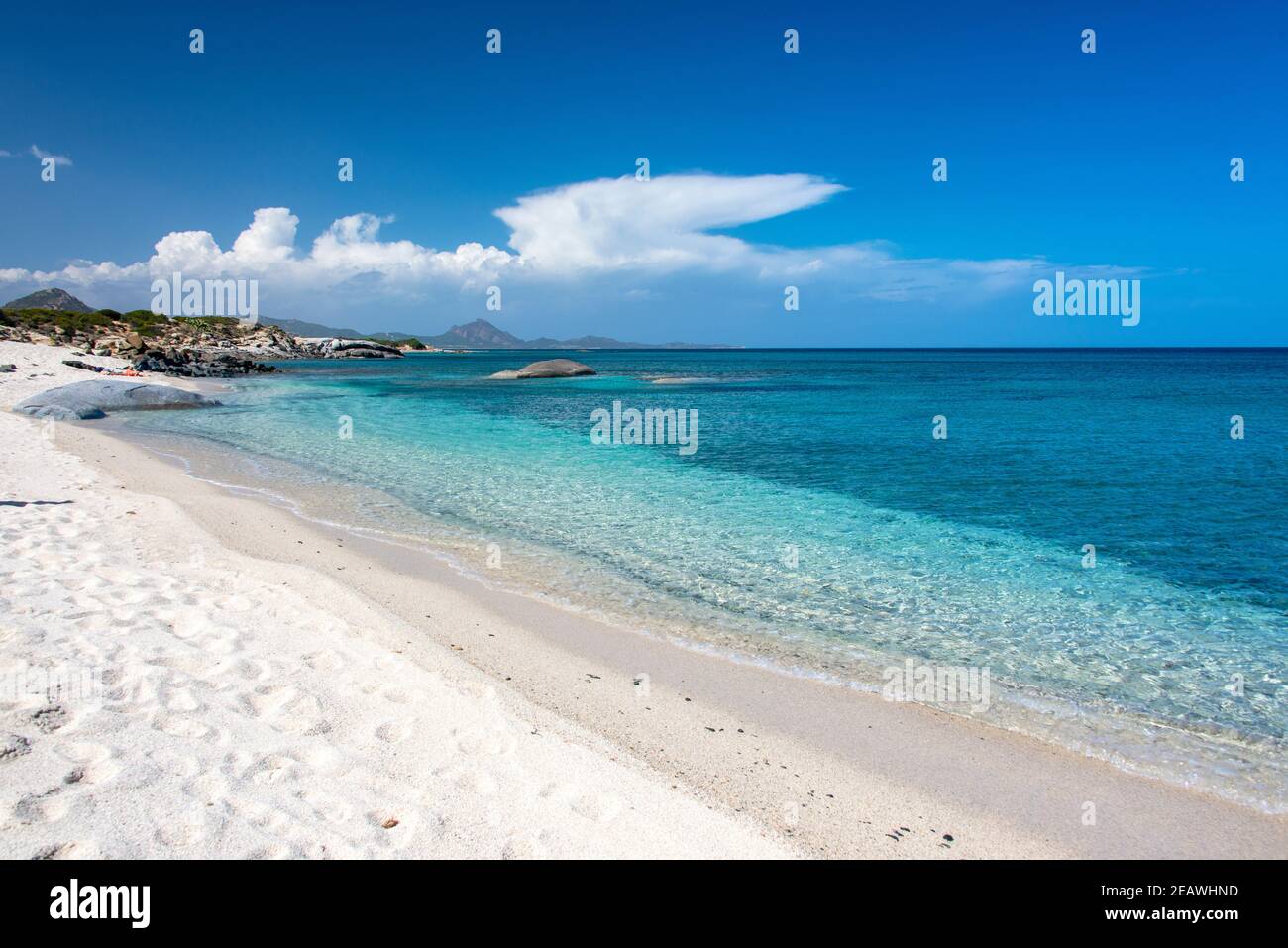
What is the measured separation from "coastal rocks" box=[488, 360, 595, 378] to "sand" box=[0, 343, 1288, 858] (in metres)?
62.9

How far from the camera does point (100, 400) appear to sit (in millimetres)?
33031

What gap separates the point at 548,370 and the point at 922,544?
6354cm

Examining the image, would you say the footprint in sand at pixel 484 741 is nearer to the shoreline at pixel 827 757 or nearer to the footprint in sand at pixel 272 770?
the shoreline at pixel 827 757

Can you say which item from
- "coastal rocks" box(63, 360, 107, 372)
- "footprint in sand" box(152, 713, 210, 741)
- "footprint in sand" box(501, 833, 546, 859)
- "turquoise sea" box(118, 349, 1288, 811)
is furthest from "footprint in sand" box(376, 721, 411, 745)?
"coastal rocks" box(63, 360, 107, 372)

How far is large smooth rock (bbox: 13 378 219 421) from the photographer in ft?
95.1

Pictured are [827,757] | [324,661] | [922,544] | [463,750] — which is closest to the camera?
[463,750]

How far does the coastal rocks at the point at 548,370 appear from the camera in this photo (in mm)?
71312

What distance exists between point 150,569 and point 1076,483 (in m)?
21.3

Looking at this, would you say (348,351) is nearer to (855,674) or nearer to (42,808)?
(855,674)

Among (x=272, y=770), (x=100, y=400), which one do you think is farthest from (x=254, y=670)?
(x=100, y=400)

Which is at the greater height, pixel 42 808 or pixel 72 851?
pixel 42 808

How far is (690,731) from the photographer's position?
6570mm
